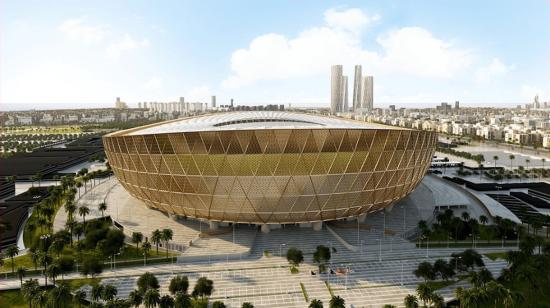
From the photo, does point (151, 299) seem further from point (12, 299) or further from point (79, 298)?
point (12, 299)

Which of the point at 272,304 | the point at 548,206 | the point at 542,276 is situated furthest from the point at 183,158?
the point at 548,206

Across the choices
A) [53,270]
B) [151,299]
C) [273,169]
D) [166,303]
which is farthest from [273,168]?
[53,270]

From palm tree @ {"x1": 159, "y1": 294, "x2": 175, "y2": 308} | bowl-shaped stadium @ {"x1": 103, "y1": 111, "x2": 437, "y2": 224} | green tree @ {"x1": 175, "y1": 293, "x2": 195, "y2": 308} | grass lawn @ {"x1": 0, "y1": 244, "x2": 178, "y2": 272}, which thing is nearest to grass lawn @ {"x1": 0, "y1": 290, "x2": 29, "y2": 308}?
grass lawn @ {"x1": 0, "y1": 244, "x2": 178, "y2": 272}

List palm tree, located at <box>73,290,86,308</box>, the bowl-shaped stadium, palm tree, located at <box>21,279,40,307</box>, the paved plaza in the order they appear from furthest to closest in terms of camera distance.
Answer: the bowl-shaped stadium < the paved plaza < palm tree, located at <box>73,290,86,308</box> < palm tree, located at <box>21,279,40,307</box>

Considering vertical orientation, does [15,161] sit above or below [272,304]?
above

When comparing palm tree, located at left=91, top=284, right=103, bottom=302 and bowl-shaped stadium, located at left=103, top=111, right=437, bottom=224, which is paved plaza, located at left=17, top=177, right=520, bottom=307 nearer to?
bowl-shaped stadium, located at left=103, top=111, right=437, bottom=224

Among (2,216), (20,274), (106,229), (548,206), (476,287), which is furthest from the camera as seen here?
(548,206)

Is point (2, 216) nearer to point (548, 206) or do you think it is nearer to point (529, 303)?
point (529, 303)
